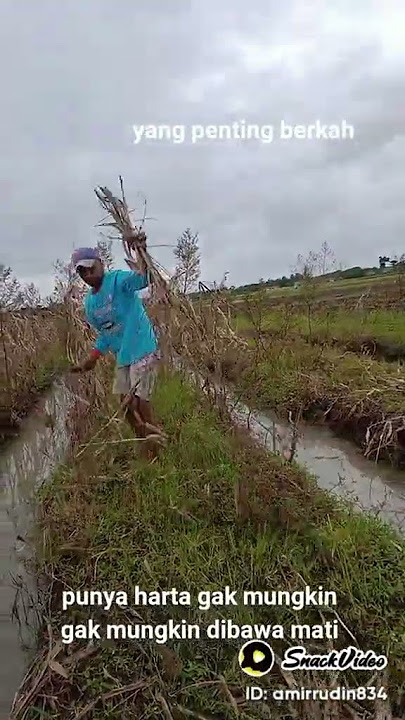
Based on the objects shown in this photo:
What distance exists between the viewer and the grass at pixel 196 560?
40.2 inches

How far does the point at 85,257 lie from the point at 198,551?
717 millimetres

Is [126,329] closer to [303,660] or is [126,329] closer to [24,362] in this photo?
[303,660]

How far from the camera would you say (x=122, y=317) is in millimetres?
1485

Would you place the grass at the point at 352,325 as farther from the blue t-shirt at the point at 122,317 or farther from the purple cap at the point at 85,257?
the purple cap at the point at 85,257

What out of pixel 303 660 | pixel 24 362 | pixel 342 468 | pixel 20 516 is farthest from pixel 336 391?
pixel 303 660

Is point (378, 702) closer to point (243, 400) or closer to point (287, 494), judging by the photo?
point (287, 494)

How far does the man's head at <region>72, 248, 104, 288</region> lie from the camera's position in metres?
1.41

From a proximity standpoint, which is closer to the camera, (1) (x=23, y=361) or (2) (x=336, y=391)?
(2) (x=336, y=391)

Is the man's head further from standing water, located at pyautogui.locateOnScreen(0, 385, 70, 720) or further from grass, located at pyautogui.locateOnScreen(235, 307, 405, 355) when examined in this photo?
grass, located at pyautogui.locateOnScreen(235, 307, 405, 355)

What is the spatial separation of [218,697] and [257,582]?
293 millimetres

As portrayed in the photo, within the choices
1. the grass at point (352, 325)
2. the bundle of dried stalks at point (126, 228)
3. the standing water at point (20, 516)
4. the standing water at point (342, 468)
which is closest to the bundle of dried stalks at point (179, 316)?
the bundle of dried stalks at point (126, 228)

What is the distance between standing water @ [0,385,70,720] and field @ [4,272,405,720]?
0.07 metres

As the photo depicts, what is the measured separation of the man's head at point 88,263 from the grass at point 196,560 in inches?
21.2

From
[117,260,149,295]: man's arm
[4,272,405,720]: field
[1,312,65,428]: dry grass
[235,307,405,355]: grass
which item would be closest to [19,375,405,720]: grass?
[4,272,405,720]: field
